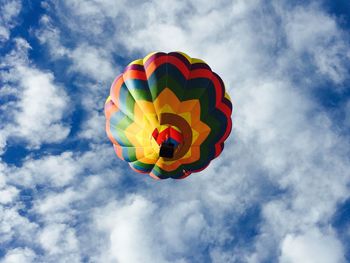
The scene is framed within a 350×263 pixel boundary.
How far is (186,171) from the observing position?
58.9 ft

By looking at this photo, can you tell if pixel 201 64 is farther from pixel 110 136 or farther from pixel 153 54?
A: pixel 110 136

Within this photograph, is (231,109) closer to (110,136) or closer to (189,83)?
(189,83)

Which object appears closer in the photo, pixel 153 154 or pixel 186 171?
pixel 153 154

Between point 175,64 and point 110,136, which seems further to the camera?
point 110,136

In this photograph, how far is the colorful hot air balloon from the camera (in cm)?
1634

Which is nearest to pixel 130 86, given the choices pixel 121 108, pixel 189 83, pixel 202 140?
pixel 121 108

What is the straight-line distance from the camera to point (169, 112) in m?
16.3

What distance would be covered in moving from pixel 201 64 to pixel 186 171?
4354 millimetres

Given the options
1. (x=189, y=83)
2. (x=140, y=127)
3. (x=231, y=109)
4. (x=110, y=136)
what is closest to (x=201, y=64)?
(x=189, y=83)

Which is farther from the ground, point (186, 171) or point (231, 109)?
point (231, 109)

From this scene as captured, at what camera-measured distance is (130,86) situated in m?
16.7

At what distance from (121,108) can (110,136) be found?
138 centimetres

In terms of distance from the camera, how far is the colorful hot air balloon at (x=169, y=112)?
16344 millimetres

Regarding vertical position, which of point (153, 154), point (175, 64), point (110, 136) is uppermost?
point (175, 64)
